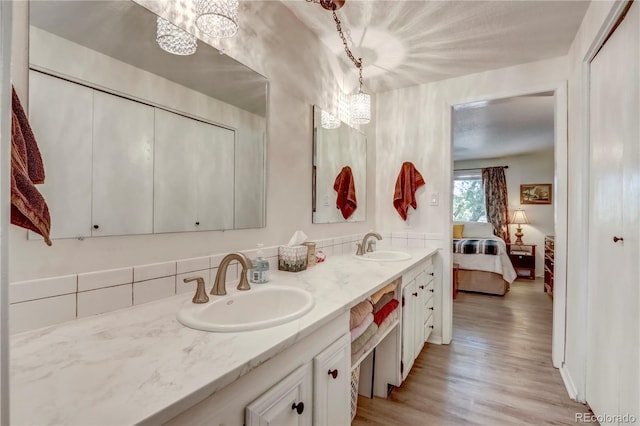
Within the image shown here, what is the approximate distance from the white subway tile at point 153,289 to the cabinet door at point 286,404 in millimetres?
570

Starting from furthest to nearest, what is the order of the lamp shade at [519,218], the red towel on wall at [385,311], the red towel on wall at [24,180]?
the lamp shade at [519,218], the red towel on wall at [385,311], the red towel on wall at [24,180]

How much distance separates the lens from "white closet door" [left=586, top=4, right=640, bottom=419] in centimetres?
123

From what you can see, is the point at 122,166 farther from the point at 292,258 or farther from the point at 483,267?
the point at 483,267

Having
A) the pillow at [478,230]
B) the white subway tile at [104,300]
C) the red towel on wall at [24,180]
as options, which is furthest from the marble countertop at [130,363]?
the pillow at [478,230]

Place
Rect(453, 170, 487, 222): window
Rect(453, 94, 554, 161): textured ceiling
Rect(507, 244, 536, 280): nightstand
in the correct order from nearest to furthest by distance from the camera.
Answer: Rect(453, 94, 554, 161): textured ceiling < Rect(507, 244, 536, 280): nightstand < Rect(453, 170, 487, 222): window

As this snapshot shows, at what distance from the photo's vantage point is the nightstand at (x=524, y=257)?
17.8ft

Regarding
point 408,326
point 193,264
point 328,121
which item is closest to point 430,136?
point 328,121

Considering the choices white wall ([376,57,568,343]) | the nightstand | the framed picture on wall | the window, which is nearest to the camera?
white wall ([376,57,568,343])

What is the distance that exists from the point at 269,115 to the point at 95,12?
2.66ft

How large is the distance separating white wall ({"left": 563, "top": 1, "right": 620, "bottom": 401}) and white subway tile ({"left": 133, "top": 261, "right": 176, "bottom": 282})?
2.16 metres

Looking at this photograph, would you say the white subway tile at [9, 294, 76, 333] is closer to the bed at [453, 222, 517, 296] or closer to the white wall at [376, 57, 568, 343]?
the white wall at [376, 57, 568, 343]

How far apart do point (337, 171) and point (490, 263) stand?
301 centimetres

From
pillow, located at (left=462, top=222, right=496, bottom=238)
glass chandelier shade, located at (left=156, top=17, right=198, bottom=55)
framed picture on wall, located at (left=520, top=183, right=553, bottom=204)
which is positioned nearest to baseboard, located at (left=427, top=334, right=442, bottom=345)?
glass chandelier shade, located at (left=156, top=17, right=198, bottom=55)

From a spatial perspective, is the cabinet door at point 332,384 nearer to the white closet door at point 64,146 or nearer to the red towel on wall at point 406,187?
the white closet door at point 64,146
